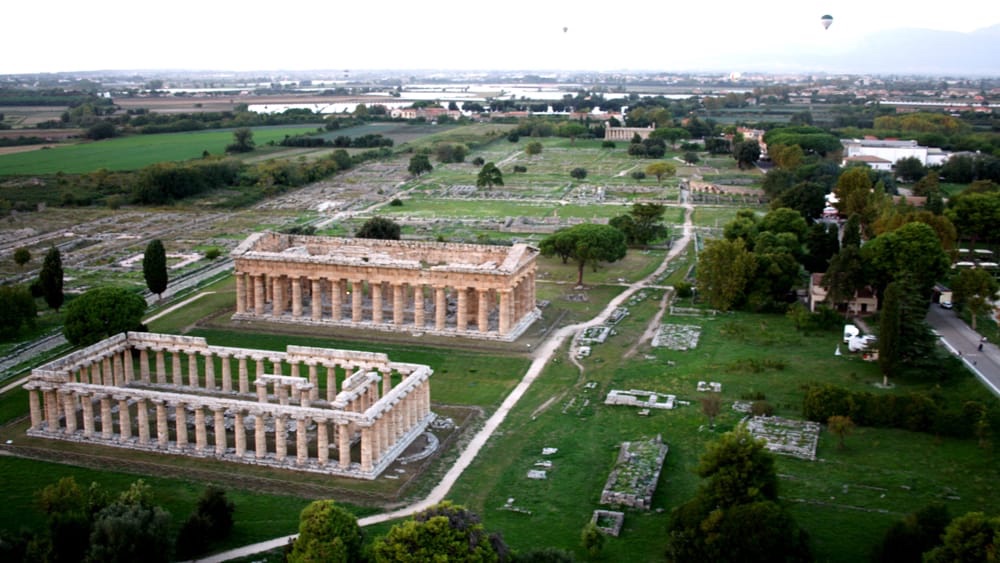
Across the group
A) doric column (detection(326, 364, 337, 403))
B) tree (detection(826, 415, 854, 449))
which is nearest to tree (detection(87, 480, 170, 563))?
doric column (detection(326, 364, 337, 403))

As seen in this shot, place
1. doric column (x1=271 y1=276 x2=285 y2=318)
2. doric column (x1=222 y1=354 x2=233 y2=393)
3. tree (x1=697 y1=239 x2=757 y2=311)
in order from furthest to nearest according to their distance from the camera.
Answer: tree (x1=697 y1=239 x2=757 y2=311)
doric column (x1=271 y1=276 x2=285 y2=318)
doric column (x1=222 y1=354 x2=233 y2=393)

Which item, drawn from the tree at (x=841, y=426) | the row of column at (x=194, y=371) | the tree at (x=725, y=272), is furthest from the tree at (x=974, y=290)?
the row of column at (x=194, y=371)

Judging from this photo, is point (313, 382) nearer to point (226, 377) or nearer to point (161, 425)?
point (226, 377)

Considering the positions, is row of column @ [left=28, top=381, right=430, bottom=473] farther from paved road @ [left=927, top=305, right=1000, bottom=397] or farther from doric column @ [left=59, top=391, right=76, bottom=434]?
paved road @ [left=927, top=305, right=1000, bottom=397]

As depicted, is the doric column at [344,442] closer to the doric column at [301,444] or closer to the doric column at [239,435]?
the doric column at [301,444]

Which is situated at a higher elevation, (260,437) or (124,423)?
(260,437)

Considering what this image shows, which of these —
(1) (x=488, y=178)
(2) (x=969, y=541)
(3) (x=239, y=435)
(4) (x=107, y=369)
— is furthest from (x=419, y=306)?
(1) (x=488, y=178)
